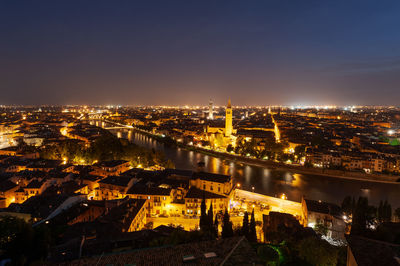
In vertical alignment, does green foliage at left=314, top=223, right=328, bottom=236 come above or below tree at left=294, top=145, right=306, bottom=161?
below

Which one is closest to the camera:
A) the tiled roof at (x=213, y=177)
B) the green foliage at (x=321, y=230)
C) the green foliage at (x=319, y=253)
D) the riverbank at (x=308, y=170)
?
the green foliage at (x=319, y=253)

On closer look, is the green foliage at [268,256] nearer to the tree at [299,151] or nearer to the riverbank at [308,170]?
the riverbank at [308,170]

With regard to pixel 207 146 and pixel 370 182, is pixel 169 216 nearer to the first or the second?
pixel 370 182

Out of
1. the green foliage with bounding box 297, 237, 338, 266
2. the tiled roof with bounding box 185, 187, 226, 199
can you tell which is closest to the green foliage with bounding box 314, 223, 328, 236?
the green foliage with bounding box 297, 237, 338, 266

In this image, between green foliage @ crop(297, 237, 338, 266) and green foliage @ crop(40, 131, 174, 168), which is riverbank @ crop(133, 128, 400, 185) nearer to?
green foliage @ crop(40, 131, 174, 168)

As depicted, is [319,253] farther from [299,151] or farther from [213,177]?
[299,151]

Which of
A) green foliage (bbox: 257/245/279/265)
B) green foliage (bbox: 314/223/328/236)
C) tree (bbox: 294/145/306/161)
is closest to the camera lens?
green foliage (bbox: 257/245/279/265)

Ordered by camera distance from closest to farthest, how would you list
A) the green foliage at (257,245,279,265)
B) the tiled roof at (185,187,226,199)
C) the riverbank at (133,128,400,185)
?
the green foliage at (257,245,279,265) → the tiled roof at (185,187,226,199) → the riverbank at (133,128,400,185)

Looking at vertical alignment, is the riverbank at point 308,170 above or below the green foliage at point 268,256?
below

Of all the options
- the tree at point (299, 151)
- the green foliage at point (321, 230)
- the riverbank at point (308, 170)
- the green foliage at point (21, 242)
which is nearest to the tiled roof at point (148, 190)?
the green foliage at point (21, 242)

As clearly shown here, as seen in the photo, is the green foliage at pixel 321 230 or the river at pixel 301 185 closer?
the green foliage at pixel 321 230
